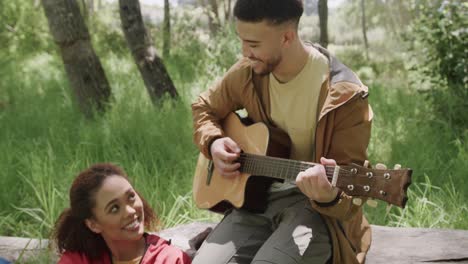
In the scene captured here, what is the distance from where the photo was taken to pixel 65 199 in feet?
12.4

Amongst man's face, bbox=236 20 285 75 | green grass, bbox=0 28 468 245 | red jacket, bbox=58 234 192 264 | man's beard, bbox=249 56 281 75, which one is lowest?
green grass, bbox=0 28 468 245

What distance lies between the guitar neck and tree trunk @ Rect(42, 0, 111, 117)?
3.39 m

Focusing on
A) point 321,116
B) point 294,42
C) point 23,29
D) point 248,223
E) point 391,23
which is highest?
point 294,42

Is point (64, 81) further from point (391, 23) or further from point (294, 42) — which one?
point (391, 23)

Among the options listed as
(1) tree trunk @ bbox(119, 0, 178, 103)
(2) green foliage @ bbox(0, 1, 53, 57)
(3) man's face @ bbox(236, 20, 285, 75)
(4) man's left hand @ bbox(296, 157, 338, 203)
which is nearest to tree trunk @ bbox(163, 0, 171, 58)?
(2) green foliage @ bbox(0, 1, 53, 57)

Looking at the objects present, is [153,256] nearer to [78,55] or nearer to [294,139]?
[294,139]

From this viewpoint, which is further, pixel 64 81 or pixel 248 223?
pixel 64 81

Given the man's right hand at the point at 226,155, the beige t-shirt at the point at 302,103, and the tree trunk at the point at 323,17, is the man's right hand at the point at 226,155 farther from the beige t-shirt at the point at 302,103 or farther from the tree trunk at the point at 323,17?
the tree trunk at the point at 323,17

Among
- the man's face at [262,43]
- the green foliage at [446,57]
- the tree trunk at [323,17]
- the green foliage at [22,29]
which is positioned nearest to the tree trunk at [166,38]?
the tree trunk at [323,17]

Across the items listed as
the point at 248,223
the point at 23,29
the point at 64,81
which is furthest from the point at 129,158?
the point at 23,29

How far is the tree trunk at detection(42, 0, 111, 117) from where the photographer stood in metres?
5.66

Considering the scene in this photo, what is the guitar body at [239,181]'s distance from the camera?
2.51m

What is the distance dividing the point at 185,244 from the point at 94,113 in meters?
2.80

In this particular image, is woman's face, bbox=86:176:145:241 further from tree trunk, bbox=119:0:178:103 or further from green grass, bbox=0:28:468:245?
tree trunk, bbox=119:0:178:103
